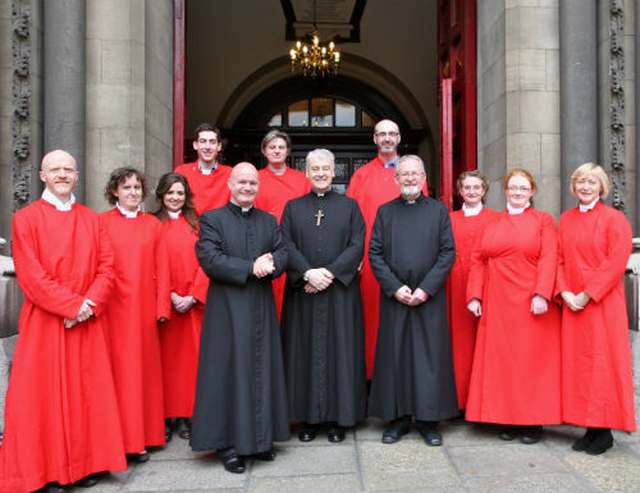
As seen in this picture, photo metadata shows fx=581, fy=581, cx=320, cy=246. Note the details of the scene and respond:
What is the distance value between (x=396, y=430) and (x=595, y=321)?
1389 mm

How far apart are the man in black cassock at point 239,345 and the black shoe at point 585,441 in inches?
69.1

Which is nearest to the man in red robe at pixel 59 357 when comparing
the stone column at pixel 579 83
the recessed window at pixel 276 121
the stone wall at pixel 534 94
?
the stone wall at pixel 534 94

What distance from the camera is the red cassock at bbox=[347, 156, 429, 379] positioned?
14.9 feet

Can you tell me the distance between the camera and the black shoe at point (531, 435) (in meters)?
3.63

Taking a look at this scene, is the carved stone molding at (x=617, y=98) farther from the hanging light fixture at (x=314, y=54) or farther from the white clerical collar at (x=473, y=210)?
the hanging light fixture at (x=314, y=54)

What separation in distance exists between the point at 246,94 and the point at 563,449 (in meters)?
10.8

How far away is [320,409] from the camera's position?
3.68 meters

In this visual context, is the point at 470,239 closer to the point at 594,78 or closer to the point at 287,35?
the point at 594,78

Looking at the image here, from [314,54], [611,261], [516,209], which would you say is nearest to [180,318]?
[516,209]

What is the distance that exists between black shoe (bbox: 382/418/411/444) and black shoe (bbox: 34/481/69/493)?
1.85m

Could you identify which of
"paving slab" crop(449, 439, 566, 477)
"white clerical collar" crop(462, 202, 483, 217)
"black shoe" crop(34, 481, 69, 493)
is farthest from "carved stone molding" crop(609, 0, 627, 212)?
"black shoe" crop(34, 481, 69, 493)

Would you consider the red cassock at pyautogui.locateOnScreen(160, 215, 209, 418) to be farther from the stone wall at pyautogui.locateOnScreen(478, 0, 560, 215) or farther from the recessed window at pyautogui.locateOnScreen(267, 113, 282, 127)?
the recessed window at pyautogui.locateOnScreen(267, 113, 282, 127)

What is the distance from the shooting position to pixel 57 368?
3.02m

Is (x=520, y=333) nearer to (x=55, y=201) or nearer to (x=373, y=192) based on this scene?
(x=373, y=192)
